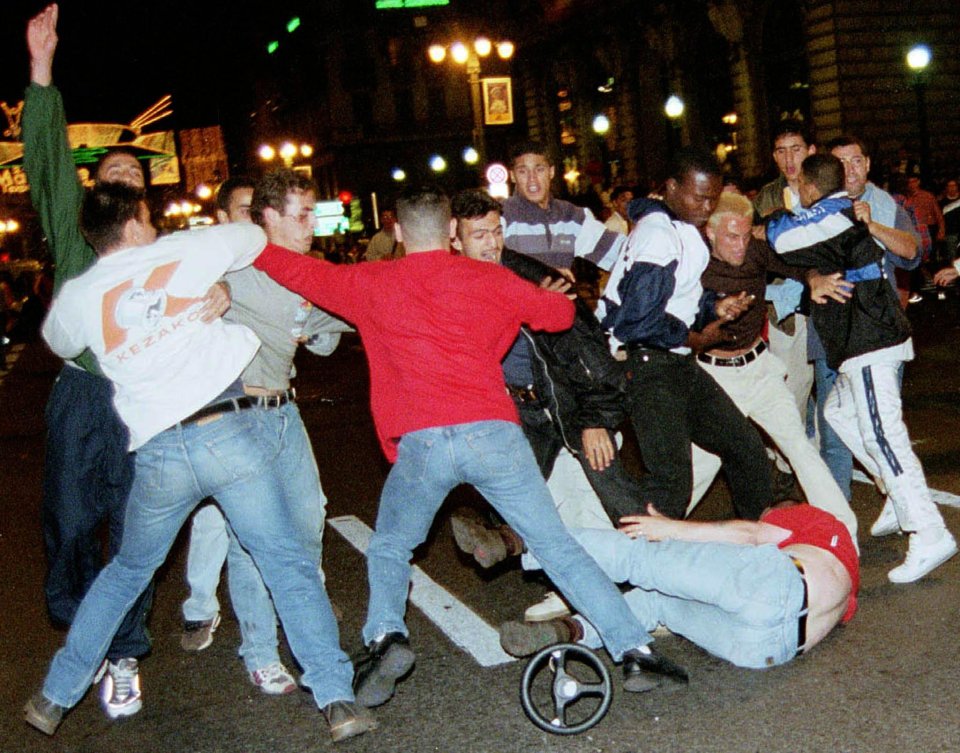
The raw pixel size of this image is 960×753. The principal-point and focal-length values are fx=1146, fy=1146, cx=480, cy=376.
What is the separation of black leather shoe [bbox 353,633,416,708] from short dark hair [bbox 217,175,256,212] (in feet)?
7.51

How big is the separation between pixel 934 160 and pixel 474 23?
25.6m

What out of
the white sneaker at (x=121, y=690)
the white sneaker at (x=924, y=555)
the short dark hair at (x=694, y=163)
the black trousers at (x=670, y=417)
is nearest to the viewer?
the white sneaker at (x=121, y=690)

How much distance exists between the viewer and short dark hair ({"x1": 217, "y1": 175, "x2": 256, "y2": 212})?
5.49 meters

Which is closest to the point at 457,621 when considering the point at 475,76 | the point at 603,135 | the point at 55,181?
the point at 55,181

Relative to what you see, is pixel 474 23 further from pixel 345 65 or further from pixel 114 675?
pixel 114 675

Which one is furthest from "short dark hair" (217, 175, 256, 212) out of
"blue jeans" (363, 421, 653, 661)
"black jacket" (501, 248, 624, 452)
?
"blue jeans" (363, 421, 653, 661)

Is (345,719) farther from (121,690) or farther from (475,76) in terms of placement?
(475,76)

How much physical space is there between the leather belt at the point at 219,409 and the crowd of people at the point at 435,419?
0.01m

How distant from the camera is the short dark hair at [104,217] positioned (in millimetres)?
4207

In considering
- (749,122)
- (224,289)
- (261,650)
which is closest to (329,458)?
(261,650)

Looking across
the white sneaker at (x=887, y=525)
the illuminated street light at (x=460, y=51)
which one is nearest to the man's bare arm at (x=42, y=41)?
the white sneaker at (x=887, y=525)

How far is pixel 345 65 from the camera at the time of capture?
68688 millimetres

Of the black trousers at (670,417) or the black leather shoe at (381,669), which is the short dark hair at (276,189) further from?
the black leather shoe at (381,669)

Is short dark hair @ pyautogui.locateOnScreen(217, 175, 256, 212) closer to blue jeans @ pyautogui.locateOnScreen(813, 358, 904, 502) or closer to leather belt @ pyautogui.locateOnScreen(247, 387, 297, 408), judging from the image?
leather belt @ pyautogui.locateOnScreen(247, 387, 297, 408)
